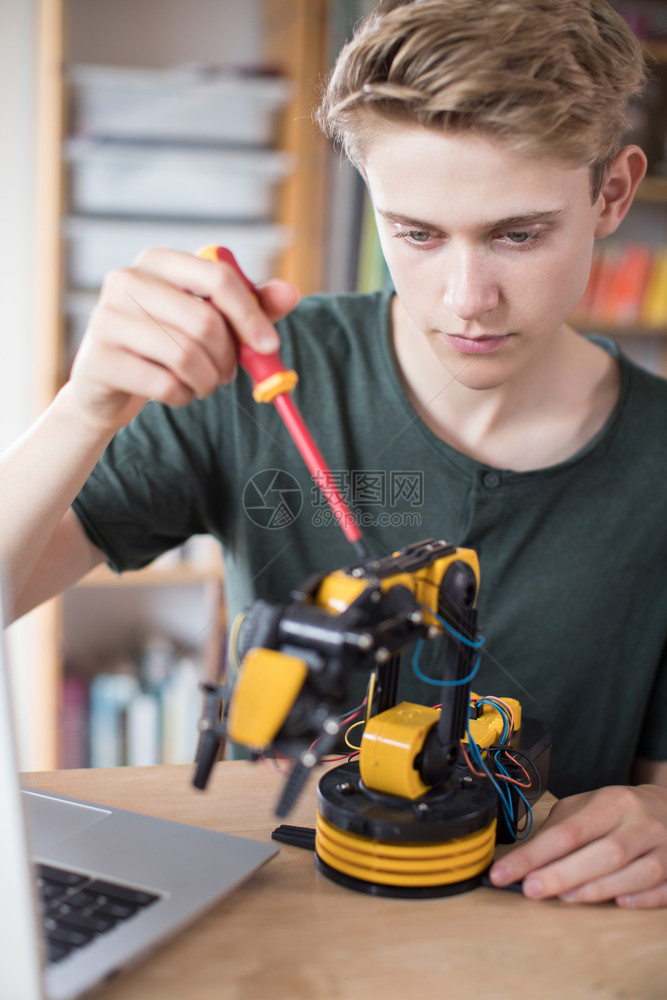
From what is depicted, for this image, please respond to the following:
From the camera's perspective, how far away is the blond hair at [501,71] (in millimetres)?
617

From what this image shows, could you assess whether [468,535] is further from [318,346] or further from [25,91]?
[25,91]

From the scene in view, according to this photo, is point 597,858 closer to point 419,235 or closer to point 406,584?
point 406,584

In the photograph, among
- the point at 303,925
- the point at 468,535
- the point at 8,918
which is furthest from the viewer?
the point at 468,535

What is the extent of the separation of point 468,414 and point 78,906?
55 centimetres

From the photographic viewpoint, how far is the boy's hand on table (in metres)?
0.56

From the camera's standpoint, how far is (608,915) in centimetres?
55

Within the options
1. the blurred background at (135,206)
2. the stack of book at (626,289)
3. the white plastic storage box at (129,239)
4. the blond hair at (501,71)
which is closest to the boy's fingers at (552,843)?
the blond hair at (501,71)

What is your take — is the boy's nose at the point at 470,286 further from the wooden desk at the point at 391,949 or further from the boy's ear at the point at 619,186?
the wooden desk at the point at 391,949

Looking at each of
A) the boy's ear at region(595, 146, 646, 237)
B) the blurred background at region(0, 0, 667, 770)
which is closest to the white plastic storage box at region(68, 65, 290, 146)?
the blurred background at region(0, 0, 667, 770)

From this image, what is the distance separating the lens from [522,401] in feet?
3.08

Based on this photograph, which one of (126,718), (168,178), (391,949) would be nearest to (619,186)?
(391,949)

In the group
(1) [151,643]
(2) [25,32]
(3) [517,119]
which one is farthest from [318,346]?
(2) [25,32]

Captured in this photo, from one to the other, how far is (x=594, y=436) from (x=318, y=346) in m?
0.31

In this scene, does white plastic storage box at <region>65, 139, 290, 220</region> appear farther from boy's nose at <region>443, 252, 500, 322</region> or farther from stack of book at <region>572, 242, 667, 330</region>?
boy's nose at <region>443, 252, 500, 322</region>
